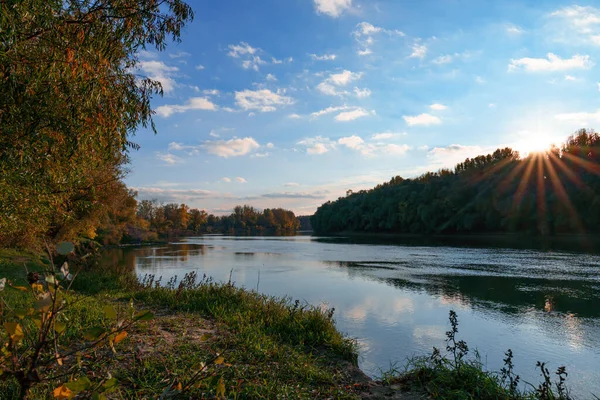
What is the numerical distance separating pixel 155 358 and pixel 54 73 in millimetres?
3796

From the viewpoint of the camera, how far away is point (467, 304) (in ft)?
40.6

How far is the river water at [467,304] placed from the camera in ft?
25.3

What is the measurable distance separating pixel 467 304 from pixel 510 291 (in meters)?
3.05

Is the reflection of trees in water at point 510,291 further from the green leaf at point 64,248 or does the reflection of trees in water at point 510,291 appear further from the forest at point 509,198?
the forest at point 509,198

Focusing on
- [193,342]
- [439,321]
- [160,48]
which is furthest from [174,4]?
[439,321]

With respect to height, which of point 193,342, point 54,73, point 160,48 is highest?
point 160,48

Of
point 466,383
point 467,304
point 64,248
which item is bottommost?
point 467,304

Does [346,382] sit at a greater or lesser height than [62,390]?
lesser

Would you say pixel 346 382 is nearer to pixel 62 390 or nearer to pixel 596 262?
pixel 62 390

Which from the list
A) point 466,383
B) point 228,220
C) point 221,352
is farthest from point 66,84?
point 228,220

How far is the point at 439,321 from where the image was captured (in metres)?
10.3

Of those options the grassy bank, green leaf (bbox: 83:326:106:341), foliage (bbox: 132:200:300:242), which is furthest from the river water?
foliage (bbox: 132:200:300:242)

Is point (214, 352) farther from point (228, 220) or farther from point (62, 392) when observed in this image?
point (228, 220)

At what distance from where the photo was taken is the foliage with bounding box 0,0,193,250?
4934mm
